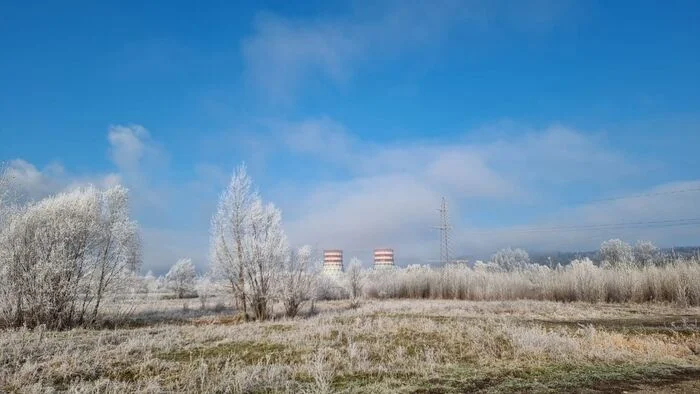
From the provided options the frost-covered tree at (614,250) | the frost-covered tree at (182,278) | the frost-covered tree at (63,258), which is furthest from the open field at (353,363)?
the frost-covered tree at (614,250)

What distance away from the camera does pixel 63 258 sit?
19594mm

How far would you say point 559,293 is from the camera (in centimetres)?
4247

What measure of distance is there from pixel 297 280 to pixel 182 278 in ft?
151

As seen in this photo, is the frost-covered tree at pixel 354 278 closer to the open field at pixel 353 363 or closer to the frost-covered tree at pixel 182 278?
the frost-covered tree at pixel 182 278

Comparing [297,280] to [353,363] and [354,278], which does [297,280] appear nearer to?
[353,363]

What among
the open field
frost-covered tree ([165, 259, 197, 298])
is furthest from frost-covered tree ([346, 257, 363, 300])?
the open field

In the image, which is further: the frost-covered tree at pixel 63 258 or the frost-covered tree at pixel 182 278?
the frost-covered tree at pixel 182 278

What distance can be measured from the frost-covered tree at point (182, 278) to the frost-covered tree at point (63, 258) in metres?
40.3

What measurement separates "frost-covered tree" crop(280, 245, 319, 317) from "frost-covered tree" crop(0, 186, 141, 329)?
808cm

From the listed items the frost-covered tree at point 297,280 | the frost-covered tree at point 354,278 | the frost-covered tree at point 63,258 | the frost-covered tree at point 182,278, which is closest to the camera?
the frost-covered tree at point 63,258

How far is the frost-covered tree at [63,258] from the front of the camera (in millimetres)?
19047

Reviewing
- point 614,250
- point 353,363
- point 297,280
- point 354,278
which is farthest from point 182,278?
point 614,250

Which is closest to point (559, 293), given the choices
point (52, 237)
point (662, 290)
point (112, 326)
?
point (662, 290)

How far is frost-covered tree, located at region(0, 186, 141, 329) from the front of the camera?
19.0 metres
